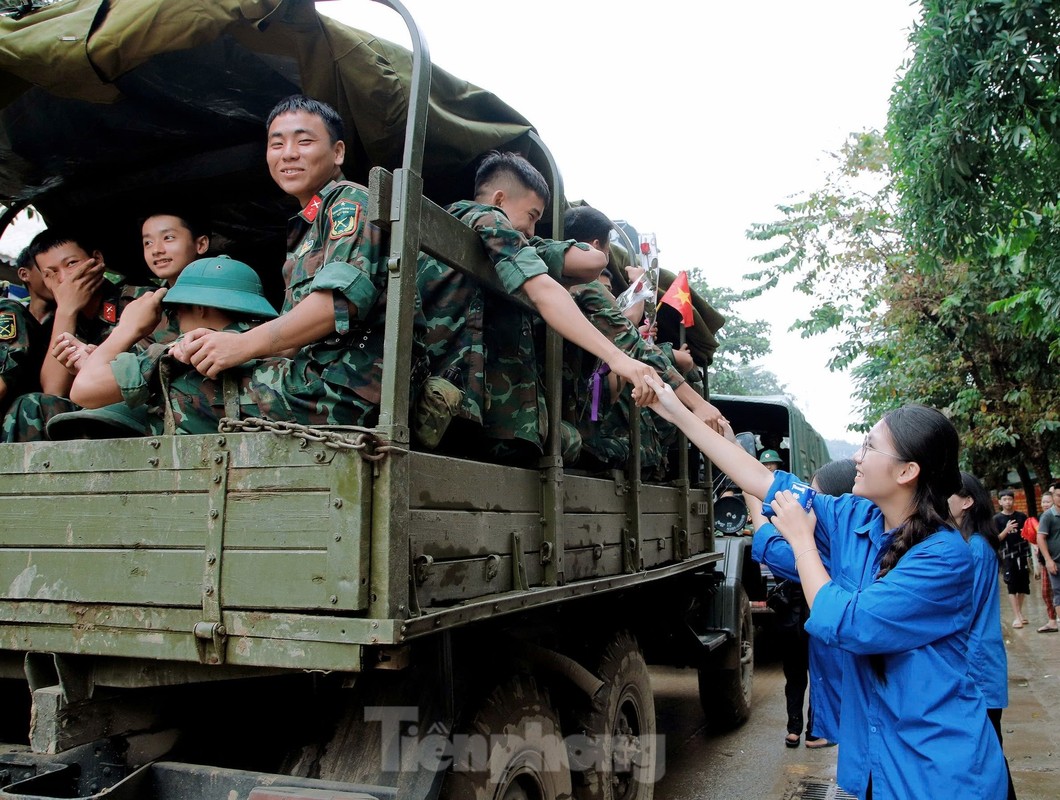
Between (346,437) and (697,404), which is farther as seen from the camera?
(697,404)

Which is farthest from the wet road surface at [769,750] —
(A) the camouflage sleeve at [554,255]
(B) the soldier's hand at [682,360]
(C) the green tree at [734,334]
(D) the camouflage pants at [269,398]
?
(C) the green tree at [734,334]

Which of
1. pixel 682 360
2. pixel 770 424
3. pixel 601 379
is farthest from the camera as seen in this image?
pixel 770 424

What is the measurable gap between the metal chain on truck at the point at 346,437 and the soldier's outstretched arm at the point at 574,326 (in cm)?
83

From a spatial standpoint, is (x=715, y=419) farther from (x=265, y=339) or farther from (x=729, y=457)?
(x=265, y=339)

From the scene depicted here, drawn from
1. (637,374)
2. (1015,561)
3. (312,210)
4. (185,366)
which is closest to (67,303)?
(185,366)

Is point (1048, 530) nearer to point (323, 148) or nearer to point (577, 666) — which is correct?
point (577, 666)

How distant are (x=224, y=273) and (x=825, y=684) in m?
2.09

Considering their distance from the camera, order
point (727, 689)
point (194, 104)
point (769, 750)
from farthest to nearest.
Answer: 1. point (727, 689)
2. point (769, 750)
3. point (194, 104)

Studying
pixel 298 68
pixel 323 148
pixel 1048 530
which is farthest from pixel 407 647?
pixel 1048 530

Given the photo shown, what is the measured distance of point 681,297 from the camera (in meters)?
5.10

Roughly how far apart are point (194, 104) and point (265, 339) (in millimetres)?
1315

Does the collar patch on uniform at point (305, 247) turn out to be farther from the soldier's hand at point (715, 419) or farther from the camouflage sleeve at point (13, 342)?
the soldier's hand at point (715, 419)

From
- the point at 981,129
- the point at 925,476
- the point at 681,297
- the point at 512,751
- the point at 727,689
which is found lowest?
the point at 727,689

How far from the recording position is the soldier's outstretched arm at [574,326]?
9.04 feet
